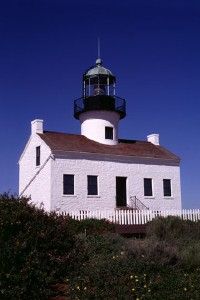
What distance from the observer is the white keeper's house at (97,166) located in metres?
26.9

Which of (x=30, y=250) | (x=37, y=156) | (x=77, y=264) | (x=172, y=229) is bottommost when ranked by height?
(x=77, y=264)

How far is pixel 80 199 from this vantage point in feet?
89.3

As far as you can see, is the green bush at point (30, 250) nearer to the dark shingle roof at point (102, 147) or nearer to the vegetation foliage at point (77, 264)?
the vegetation foliage at point (77, 264)

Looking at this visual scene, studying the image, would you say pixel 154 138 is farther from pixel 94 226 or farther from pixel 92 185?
pixel 94 226

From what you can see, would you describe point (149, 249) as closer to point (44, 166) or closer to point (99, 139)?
point (44, 166)

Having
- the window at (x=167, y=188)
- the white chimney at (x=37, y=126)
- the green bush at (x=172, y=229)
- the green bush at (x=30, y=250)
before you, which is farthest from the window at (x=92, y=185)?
the green bush at (x=30, y=250)

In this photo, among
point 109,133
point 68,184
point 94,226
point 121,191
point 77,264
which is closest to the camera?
point 77,264

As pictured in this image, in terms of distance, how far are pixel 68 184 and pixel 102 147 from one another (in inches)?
155

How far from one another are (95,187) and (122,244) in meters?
15.6

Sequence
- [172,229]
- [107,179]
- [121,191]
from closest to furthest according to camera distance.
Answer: [172,229]
[107,179]
[121,191]

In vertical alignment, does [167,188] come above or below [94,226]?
above

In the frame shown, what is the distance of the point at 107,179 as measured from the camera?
1118 inches

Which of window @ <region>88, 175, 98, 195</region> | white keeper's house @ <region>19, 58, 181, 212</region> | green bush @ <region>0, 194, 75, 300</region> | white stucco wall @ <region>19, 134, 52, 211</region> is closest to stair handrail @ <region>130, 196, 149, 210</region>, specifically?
white keeper's house @ <region>19, 58, 181, 212</region>

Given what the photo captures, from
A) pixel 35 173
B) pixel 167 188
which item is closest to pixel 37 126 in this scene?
pixel 35 173
